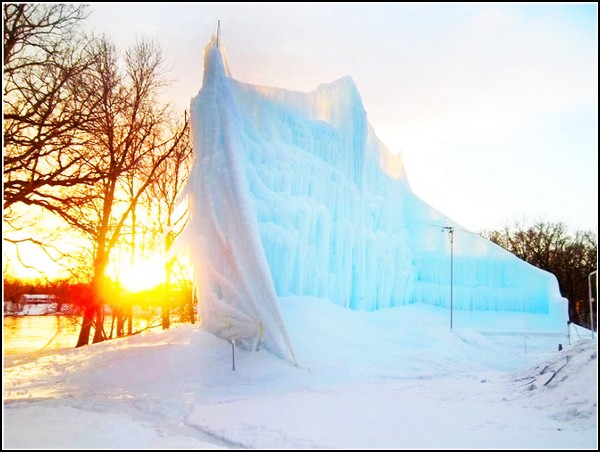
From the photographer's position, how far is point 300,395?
420 inches

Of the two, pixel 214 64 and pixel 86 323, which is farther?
pixel 86 323

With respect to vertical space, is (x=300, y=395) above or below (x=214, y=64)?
below

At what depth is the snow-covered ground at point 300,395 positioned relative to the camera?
300 inches

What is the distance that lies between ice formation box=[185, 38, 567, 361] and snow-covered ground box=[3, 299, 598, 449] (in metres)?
1.41

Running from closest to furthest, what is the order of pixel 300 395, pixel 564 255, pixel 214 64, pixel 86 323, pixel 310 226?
pixel 300 395, pixel 214 64, pixel 86 323, pixel 310 226, pixel 564 255

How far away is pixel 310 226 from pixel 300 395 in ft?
29.1

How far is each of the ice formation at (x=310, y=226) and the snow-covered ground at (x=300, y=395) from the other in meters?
1.41

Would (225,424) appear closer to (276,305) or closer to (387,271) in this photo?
(276,305)

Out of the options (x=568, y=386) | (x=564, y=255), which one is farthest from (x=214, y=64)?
(x=564, y=255)

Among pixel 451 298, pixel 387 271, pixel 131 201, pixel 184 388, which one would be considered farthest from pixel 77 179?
pixel 451 298

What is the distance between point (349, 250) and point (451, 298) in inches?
299

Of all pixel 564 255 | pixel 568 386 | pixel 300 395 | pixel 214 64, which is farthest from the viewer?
pixel 564 255

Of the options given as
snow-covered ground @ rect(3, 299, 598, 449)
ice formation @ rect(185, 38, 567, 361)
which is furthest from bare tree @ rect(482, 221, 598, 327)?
snow-covered ground @ rect(3, 299, 598, 449)

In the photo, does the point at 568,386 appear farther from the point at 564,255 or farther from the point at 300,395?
the point at 564,255
